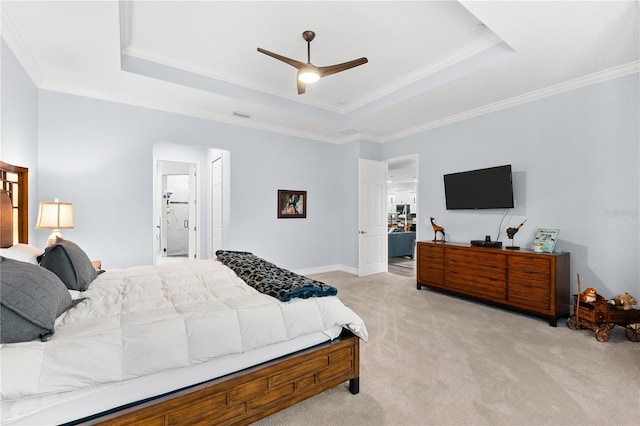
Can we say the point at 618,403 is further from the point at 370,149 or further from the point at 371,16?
the point at 370,149

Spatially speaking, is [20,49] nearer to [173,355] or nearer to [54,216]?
[54,216]

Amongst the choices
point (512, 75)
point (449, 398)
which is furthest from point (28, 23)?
point (512, 75)

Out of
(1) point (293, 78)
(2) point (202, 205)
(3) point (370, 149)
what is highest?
(1) point (293, 78)

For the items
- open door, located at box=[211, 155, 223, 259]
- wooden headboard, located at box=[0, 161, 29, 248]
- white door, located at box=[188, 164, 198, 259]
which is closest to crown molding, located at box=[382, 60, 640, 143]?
open door, located at box=[211, 155, 223, 259]

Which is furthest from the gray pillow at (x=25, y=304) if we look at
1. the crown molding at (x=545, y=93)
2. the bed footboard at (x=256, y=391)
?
the crown molding at (x=545, y=93)

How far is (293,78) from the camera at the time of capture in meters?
4.00

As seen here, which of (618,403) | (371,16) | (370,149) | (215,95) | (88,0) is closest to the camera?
(618,403)

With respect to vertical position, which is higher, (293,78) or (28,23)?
(293,78)

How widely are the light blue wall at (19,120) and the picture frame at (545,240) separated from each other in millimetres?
5493

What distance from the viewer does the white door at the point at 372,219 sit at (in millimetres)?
5789

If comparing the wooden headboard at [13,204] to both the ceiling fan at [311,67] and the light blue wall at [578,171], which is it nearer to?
the ceiling fan at [311,67]

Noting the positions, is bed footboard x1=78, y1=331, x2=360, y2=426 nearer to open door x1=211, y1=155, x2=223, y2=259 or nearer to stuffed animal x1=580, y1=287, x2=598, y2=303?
stuffed animal x1=580, y1=287, x2=598, y2=303

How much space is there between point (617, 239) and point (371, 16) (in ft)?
11.6

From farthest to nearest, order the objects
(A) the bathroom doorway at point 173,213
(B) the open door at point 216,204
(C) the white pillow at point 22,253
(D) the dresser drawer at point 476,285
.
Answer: (A) the bathroom doorway at point 173,213 → (B) the open door at point 216,204 → (D) the dresser drawer at point 476,285 → (C) the white pillow at point 22,253
